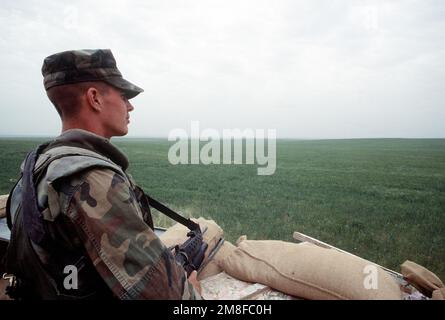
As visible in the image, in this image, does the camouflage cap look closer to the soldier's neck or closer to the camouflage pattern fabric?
the soldier's neck

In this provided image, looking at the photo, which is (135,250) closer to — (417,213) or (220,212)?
(220,212)

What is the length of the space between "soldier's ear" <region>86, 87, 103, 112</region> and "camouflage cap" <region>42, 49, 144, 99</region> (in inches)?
2.5

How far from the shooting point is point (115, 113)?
68.4 inches

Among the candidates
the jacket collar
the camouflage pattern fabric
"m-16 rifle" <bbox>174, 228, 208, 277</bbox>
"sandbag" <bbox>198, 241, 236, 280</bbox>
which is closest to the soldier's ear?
the jacket collar

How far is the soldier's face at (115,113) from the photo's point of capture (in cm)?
169

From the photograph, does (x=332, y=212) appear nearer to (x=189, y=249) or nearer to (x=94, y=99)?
(x=189, y=249)

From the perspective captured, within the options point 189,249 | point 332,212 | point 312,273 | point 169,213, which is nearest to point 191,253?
point 189,249

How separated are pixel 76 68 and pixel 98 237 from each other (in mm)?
921

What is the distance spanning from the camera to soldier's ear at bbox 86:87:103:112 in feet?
5.29

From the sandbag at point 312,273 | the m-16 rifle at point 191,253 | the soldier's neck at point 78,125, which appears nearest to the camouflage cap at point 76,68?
the soldier's neck at point 78,125

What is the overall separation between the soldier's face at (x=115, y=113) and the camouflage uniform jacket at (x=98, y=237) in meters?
0.41

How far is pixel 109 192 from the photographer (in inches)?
46.5
